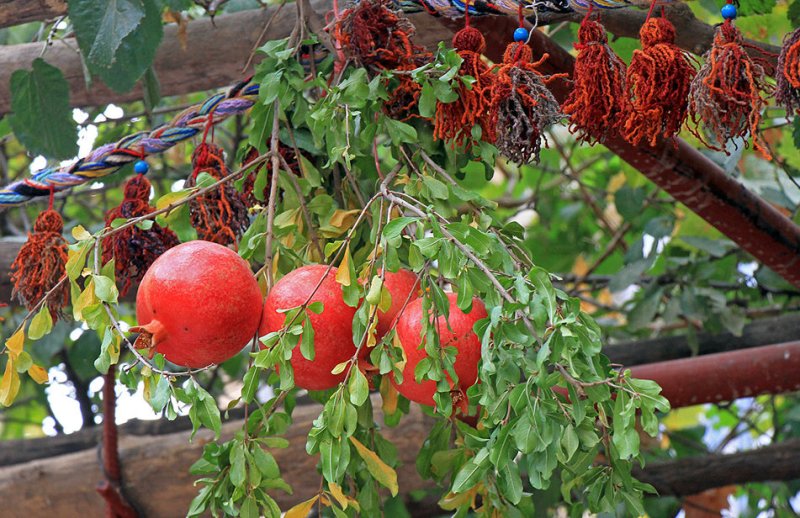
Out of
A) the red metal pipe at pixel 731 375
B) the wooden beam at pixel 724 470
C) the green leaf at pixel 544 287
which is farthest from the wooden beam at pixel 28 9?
the wooden beam at pixel 724 470

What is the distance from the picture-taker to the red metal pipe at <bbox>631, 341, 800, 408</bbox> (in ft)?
6.10

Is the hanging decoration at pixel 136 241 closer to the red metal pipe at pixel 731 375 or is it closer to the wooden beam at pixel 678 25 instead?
the wooden beam at pixel 678 25

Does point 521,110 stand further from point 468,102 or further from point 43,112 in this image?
point 43,112

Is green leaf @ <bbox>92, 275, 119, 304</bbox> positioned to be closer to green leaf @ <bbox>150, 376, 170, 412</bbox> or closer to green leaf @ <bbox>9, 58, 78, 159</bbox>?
green leaf @ <bbox>150, 376, 170, 412</bbox>

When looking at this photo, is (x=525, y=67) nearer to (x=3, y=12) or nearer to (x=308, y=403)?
(x=3, y=12)

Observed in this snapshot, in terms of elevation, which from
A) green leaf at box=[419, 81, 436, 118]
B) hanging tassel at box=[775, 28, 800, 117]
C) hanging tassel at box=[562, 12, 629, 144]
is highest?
hanging tassel at box=[775, 28, 800, 117]

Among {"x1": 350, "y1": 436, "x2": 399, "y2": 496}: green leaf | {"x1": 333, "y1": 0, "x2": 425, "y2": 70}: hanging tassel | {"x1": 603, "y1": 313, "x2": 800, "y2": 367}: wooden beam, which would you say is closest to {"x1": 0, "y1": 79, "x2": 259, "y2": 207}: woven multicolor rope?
{"x1": 333, "y1": 0, "x2": 425, "y2": 70}: hanging tassel

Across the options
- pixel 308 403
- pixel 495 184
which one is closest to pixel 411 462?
pixel 308 403

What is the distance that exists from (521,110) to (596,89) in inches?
3.2

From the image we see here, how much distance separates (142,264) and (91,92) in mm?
726

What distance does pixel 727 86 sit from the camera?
3.32ft

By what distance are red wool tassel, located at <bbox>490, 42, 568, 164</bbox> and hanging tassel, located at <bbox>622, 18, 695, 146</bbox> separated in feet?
0.24

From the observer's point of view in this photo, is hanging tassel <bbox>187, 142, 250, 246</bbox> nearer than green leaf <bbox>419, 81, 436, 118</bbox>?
No

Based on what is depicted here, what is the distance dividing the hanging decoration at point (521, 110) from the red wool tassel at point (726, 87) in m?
0.14
